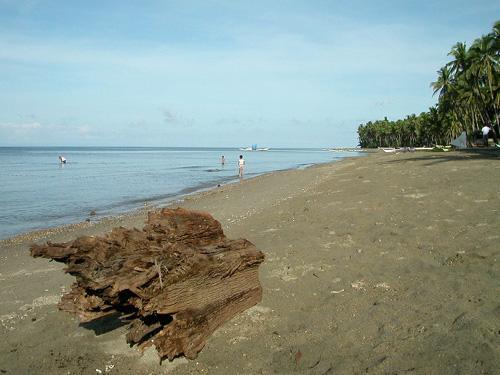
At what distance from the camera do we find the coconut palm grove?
134 ft

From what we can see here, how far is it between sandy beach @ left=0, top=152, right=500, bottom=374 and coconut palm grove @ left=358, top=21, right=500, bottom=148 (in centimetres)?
3474

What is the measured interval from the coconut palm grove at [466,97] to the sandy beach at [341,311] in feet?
114

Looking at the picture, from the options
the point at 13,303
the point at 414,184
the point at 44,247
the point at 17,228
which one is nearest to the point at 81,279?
the point at 44,247

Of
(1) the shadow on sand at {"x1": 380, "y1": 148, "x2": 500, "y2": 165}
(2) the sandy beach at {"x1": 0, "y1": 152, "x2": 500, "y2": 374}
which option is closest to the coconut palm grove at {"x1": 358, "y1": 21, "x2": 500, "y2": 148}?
(1) the shadow on sand at {"x1": 380, "y1": 148, "x2": 500, "y2": 165}

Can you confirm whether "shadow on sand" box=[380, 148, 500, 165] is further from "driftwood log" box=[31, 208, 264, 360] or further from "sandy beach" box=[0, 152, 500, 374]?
"driftwood log" box=[31, 208, 264, 360]

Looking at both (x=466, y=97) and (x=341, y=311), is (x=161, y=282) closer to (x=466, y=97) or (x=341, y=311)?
(x=341, y=311)

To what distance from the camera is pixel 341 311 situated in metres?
5.10

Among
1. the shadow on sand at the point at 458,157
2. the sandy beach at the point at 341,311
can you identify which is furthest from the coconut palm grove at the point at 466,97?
the sandy beach at the point at 341,311

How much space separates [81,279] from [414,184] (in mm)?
11843

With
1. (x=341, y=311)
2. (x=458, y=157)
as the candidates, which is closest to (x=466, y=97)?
(x=458, y=157)

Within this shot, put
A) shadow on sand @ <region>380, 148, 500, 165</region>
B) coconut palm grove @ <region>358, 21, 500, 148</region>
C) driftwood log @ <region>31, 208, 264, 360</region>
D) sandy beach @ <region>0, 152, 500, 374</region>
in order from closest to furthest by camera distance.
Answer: driftwood log @ <region>31, 208, 264, 360</region>
sandy beach @ <region>0, 152, 500, 374</region>
shadow on sand @ <region>380, 148, 500, 165</region>
coconut palm grove @ <region>358, 21, 500, 148</region>

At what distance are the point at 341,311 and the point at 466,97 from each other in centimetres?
5264

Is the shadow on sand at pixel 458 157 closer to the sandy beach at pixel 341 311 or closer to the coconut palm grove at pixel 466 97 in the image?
the coconut palm grove at pixel 466 97

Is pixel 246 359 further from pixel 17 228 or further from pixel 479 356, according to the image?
pixel 17 228
